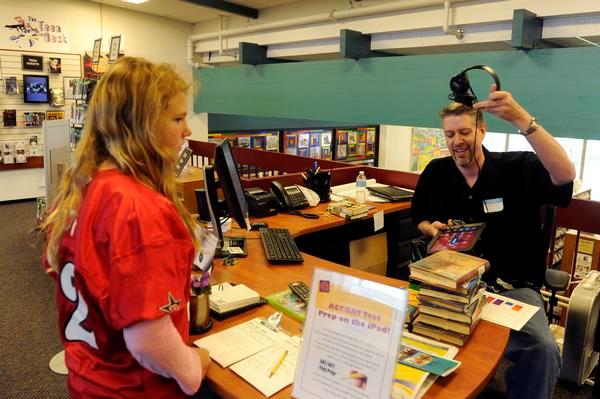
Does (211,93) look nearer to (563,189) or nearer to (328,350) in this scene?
(563,189)

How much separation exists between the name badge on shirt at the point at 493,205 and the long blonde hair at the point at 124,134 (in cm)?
154

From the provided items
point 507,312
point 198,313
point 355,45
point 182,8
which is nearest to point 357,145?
point 182,8

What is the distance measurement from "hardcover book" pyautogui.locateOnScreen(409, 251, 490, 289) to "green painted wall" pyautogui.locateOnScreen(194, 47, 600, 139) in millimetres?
2231

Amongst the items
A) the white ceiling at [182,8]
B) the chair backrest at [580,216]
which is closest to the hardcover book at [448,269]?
the chair backrest at [580,216]

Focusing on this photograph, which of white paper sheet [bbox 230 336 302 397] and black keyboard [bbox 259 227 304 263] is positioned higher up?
black keyboard [bbox 259 227 304 263]

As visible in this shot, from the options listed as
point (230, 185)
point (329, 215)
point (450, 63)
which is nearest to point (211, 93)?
point (450, 63)

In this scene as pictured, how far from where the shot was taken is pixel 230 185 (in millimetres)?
2109

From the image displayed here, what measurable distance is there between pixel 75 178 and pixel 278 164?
3.64 metres

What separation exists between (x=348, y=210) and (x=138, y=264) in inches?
76.7

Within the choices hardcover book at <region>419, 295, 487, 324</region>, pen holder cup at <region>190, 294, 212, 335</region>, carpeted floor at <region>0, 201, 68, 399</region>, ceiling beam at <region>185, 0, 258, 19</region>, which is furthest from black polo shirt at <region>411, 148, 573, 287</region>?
ceiling beam at <region>185, 0, 258, 19</region>

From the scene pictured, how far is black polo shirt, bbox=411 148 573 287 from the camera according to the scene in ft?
6.57

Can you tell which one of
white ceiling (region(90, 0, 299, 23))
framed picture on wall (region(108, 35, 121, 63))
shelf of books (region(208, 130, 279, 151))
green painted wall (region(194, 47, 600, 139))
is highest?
white ceiling (region(90, 0, 299, 23))

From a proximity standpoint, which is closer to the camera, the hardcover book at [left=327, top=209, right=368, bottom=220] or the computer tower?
the computer tower

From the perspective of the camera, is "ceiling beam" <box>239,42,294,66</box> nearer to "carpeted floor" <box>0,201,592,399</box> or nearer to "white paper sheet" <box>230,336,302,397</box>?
"carpeted floor" <box>0,201,592,399</box>
